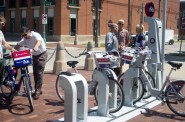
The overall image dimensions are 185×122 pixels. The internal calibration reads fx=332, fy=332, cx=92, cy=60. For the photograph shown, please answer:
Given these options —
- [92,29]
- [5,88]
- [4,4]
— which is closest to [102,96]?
[5,88]

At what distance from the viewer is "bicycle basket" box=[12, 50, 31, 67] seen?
256 inches

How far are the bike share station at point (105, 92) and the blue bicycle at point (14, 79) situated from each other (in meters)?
1.16

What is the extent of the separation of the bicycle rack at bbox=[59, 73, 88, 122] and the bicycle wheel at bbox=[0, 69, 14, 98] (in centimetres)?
188

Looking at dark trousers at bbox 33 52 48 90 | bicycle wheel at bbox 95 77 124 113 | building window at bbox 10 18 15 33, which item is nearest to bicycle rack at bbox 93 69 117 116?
bicycle wheel at bbox 95 77 124 113

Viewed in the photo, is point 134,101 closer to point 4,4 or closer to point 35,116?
point 35,116

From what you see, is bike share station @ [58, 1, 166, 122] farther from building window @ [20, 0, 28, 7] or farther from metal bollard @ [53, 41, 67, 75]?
building window @ [20, 0, 28, 7]

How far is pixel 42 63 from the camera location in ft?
25.3

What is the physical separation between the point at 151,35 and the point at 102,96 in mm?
2905

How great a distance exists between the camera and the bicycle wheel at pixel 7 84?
23.3 feet

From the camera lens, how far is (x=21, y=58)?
659 centimetres

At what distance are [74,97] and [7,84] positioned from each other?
89.7 inches

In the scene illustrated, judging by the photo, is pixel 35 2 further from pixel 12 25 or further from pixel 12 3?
pixel 12 25

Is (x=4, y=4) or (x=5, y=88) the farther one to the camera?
(x=4, y=4)

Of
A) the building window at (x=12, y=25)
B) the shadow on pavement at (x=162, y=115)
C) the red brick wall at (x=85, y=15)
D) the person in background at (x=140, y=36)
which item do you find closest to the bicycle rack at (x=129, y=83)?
the shadow on pavement at (x=162, y=115)
